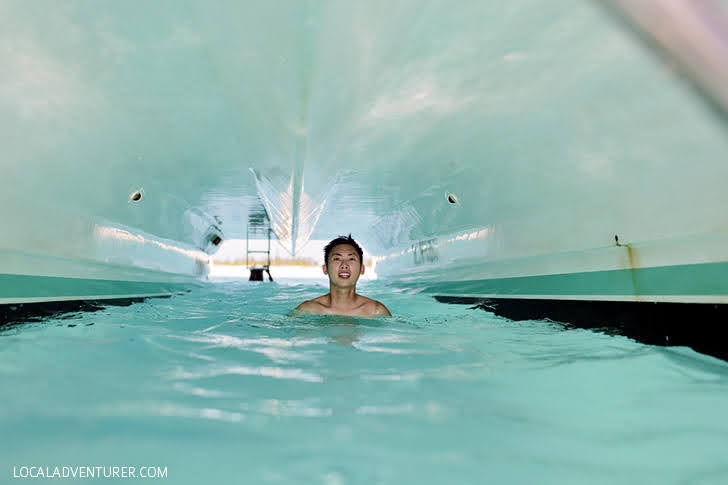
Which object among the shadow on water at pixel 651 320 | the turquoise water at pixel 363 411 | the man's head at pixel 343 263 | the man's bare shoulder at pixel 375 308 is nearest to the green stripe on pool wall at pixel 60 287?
the turquoise water at pixel 363 411

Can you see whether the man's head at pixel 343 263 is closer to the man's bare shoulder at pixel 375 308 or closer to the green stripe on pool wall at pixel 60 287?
the man's bare shoulder at pixel 375 308

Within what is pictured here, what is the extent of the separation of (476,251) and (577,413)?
520 cm

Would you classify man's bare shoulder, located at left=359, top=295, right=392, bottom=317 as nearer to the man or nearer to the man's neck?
the man

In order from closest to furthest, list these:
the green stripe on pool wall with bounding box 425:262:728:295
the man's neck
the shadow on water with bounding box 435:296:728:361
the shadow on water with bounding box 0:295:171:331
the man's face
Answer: the shadow on water with bounding box 435:296:728:361 → the green stripe on pool wall with bounding box 425:262:728:295 → the shadow on water with bounding box 0:295:171:331 → the man's face → the man's neck

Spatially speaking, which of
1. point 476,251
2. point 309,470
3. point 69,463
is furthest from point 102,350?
point 476,251

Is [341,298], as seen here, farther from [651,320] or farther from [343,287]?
[651,320]

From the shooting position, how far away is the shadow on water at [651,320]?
9.58ft

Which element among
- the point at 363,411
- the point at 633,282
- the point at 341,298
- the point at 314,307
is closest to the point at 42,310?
the point at 314,307

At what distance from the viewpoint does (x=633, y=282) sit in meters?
3.70

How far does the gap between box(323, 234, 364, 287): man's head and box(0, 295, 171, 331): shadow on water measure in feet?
9.08

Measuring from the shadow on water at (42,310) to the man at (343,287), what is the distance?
2.45 metres

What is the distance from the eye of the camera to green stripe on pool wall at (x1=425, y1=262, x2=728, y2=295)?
9.98 feet

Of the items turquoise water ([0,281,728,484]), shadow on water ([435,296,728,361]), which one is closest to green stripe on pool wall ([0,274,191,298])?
turquoise water ([0,281,728,484])

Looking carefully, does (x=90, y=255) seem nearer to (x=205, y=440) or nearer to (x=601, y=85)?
(x=205, y=440)
